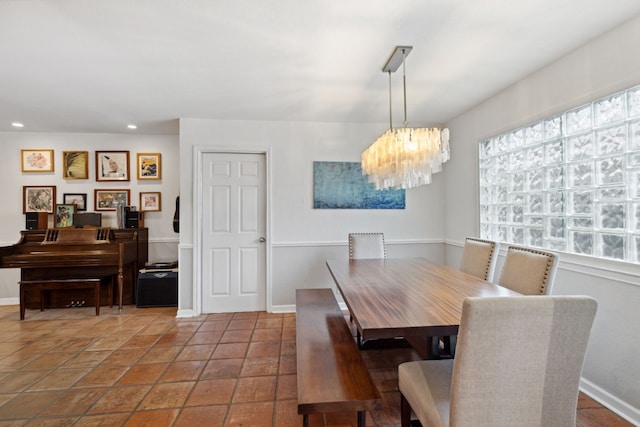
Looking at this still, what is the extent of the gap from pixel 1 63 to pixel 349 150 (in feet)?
10.4

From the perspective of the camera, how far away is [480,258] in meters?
2.38

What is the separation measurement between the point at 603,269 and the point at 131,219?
16.1ft

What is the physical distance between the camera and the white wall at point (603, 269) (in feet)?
5.59

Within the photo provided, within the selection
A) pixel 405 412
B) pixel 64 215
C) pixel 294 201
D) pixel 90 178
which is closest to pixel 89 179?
pixel 90 178

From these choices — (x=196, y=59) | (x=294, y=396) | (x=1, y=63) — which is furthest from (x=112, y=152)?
(x=294, y=396)

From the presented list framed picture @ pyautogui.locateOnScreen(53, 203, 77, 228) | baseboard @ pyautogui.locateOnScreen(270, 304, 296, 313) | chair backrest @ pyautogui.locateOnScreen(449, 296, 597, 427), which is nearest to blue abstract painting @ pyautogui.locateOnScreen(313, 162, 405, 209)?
baseboard @ pyautogui.locateOnScreen(270, 304, 296, 313)

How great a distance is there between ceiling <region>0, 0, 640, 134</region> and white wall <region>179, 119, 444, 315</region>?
16.8 inches

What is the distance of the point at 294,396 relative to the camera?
6.35 feet

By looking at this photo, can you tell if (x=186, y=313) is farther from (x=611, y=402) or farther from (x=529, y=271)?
(x=611, y=402)

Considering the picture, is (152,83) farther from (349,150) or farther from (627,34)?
(627,34)

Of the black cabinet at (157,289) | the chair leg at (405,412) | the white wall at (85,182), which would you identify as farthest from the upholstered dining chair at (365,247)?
the white wall at (85,182)

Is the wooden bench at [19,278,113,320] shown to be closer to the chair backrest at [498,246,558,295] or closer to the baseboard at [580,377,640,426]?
the chair backrest at [498,246,558,295]

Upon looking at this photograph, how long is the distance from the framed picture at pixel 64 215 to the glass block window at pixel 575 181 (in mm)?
5290

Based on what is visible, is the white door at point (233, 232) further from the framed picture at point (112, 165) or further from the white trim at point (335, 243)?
the framed picture at point (112, 165)
